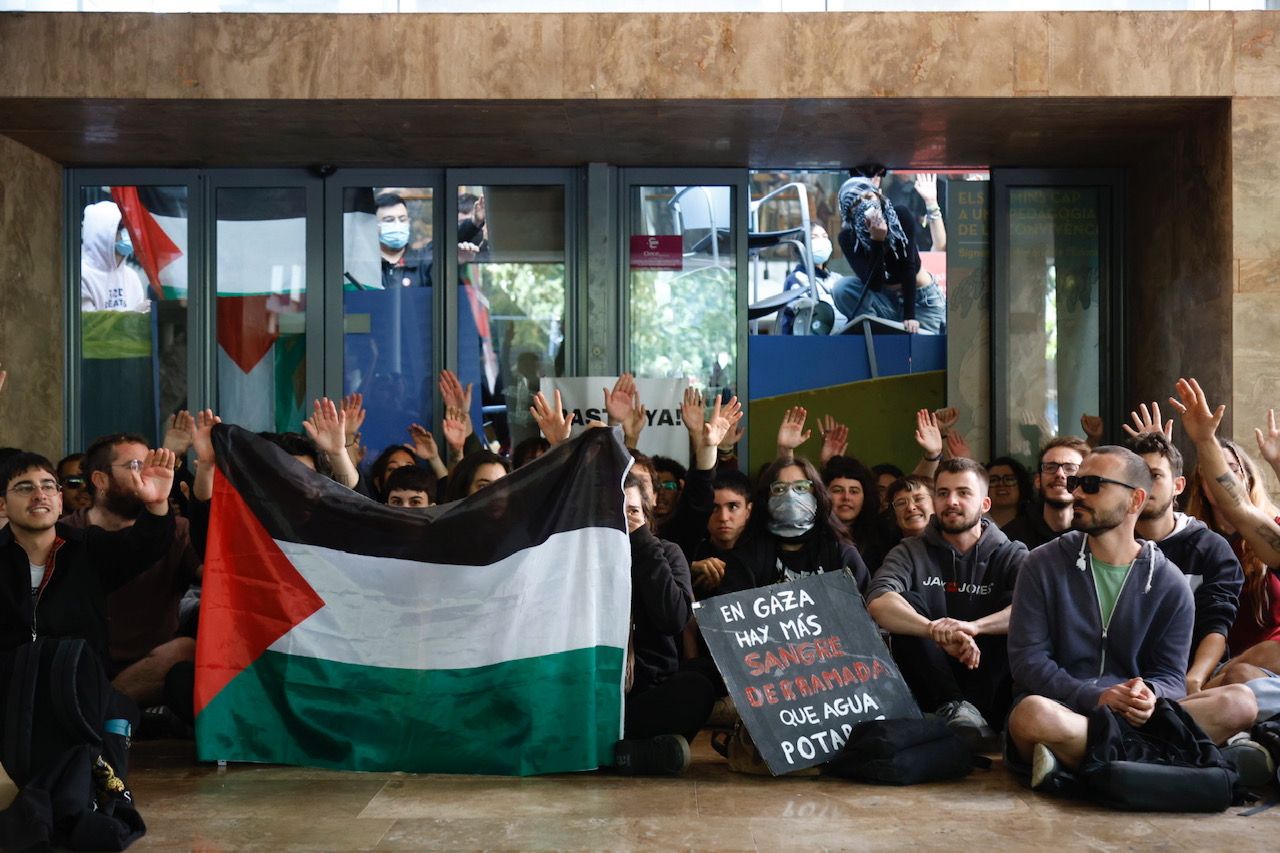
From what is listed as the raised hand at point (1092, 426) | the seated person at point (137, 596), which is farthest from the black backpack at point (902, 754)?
the raised hand at point (1092, 426)

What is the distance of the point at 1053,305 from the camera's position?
10664 mm

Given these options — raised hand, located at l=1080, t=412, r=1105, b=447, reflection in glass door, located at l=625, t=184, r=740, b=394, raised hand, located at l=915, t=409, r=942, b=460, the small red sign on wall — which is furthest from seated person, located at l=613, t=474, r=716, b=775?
raised hand, located at l=1080, t=412, r=1105, b=447

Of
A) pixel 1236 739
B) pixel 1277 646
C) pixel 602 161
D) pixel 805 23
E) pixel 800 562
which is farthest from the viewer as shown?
pixel 602 161

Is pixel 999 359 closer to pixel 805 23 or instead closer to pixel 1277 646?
pixel 805 23

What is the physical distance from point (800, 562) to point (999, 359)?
3.93m

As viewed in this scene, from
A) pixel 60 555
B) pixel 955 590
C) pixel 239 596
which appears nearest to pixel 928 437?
pixel 955 590

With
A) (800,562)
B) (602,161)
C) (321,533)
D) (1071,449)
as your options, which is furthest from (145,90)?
(1071,449)

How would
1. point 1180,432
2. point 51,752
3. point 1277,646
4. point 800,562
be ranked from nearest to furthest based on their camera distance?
1. point 51,752
2. point 1277,646
3. point 800,562
4. point 1180,432

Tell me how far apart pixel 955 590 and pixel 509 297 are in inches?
192

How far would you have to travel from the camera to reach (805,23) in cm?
884

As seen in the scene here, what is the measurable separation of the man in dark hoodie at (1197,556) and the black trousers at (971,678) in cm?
81

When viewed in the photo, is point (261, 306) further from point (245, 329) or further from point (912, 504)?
point (912, 504)

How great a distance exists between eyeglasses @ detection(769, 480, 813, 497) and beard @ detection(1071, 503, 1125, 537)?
1635mm

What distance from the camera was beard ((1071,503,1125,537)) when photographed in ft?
19.4
